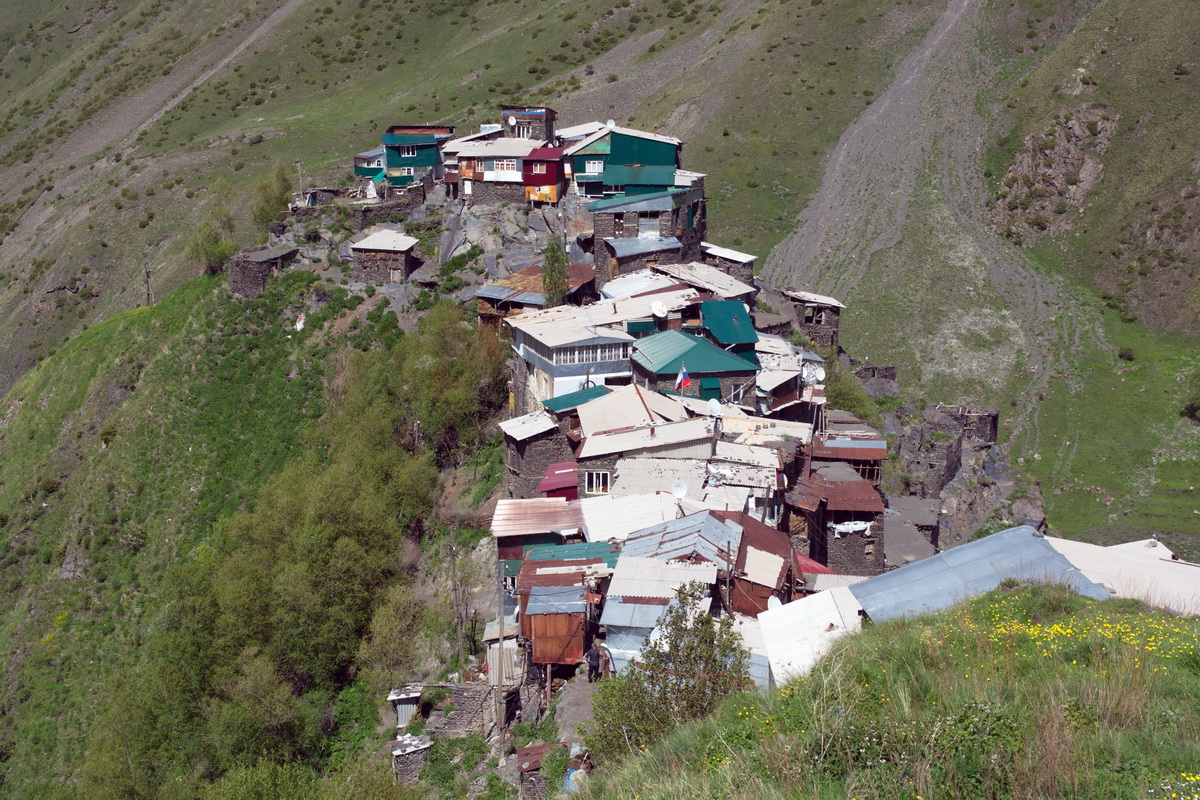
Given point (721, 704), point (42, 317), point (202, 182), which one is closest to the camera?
point (721, 704)

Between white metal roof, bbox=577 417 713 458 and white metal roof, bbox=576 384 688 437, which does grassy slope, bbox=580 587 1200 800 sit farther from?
white metal roof, bbox=576 384 688 437

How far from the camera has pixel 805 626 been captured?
21.6 meters

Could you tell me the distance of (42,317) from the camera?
83938 mm

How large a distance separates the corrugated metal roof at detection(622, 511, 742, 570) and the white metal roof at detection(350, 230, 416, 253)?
29.8 m

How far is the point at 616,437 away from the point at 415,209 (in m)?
30.0

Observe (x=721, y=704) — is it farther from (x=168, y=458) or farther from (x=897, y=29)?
(x=897, y=29)

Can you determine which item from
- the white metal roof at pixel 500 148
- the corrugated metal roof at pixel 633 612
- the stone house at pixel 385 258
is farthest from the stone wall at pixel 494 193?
the corrugated metal roof at pixel 633 612

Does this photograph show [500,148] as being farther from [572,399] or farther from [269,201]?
[572,399]

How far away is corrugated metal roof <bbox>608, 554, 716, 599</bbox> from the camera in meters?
23.0

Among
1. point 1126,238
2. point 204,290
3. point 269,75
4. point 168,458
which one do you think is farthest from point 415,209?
point 269,75

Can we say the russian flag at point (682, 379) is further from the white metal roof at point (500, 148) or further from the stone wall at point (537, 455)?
the white metal roof at point (500, 148)

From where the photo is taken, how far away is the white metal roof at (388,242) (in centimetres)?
5138

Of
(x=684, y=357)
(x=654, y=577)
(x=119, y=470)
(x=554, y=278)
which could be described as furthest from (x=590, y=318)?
(x=119, y=470)

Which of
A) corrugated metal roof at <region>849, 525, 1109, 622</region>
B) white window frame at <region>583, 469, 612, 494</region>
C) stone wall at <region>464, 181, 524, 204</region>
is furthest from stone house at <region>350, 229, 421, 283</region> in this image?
corrugated metal roof at <region>849, 525, 1109, 622</region>
